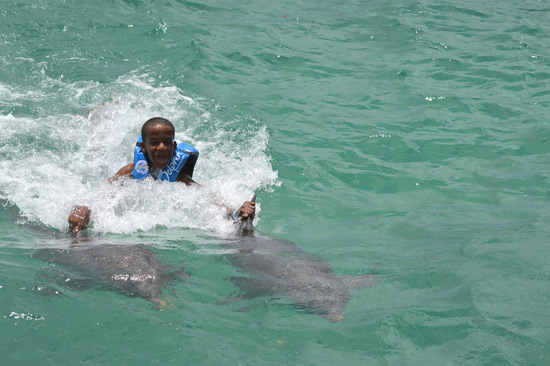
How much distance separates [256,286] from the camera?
4.89 meters

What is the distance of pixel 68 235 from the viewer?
19.5 ft

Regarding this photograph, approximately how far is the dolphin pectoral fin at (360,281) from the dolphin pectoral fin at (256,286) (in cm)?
57

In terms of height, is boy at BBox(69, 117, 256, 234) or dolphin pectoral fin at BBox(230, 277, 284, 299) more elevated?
boy at BBox(69, 117, 256, 234)

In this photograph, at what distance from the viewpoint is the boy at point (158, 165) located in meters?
6.14

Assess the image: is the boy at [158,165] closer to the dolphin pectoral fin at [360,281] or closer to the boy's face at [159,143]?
the boy's face at [159,143]

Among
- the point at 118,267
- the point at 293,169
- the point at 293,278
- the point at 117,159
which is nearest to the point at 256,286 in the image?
the point at 293,278

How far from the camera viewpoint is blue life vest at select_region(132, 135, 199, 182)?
267 inches

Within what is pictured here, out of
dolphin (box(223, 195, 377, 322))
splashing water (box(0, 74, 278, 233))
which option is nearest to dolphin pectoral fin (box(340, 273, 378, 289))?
dolphin (box(223, 195, 377, 322))

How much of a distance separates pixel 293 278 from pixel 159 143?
2.37 m

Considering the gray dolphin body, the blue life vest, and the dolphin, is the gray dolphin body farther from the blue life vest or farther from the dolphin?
the blue life vest

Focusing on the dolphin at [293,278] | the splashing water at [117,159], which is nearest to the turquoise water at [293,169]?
the splashing water at [117,159]

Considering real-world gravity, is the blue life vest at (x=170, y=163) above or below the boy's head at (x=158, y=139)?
below

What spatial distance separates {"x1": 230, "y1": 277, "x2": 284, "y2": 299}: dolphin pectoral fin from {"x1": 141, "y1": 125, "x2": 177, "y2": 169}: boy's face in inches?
81.9

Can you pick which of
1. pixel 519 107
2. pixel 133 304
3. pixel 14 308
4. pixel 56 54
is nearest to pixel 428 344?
pixel 133 304
